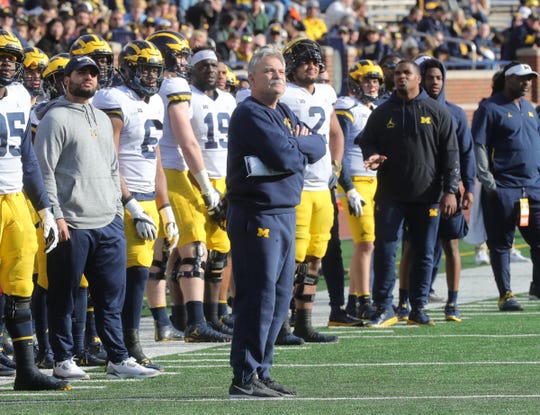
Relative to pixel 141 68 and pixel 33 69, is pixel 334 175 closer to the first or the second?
pixel 141 68

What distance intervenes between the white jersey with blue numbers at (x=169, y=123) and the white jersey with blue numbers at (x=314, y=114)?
725 millimetres

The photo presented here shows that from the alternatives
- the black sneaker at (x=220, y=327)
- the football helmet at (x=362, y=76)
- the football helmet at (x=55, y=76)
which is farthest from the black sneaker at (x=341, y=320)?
the football helmet at (x=55, y=76)

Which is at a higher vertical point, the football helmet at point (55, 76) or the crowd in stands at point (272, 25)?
the football helmet at point (55, 76)

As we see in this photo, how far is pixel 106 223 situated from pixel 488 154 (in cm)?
521

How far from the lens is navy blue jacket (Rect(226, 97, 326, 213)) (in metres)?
8.09

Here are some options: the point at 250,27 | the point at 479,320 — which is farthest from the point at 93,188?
the point at 250,27

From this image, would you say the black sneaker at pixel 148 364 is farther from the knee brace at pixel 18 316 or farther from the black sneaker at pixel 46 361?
the knee brace at pixel 18 316

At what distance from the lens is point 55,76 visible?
33.8 feet

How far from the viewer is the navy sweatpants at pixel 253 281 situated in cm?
811

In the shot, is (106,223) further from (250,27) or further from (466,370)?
(250,27)

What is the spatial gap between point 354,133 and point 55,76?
3.27m

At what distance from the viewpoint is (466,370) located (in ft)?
30.3

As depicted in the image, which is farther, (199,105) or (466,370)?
(199,105)

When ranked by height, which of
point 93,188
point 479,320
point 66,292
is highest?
point 93,188
